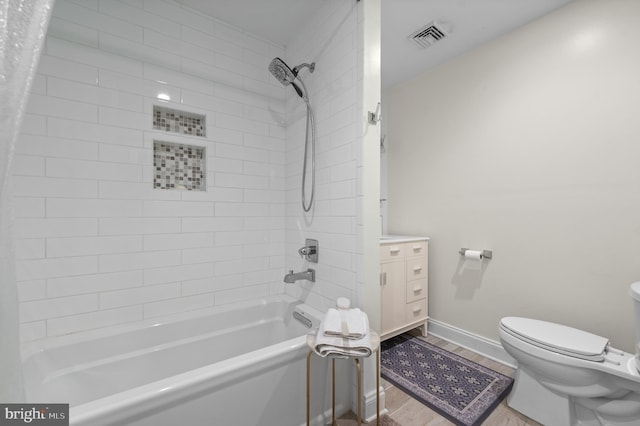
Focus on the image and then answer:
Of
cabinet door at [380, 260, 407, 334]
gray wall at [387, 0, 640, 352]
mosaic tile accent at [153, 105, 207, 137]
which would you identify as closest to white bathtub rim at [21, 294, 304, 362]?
cabinet door at [380, 260, 407, 334]

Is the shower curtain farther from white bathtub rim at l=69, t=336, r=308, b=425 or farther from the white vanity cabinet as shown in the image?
the white vanity cabinet

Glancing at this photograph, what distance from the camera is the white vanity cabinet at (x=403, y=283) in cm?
208

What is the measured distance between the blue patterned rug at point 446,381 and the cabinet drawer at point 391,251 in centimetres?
79

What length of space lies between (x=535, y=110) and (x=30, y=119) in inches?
121

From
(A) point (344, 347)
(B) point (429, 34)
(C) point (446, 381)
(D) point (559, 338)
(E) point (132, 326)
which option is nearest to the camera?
(A) point (344, 347)

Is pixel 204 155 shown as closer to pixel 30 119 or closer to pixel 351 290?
pixel 30 119

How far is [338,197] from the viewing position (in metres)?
1.62

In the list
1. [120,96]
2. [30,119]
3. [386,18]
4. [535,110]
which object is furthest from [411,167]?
[30,119]

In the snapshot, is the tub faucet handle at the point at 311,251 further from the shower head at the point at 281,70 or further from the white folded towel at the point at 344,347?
the shower head at the point at 281,70

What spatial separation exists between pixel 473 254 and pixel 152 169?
2.43 metres

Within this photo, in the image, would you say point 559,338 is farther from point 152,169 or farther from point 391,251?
point 152,169

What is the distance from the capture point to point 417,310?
2326 millimetres

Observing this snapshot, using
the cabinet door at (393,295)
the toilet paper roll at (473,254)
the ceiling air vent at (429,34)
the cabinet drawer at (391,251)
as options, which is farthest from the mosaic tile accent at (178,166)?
the toilet paper roll at (473,254)

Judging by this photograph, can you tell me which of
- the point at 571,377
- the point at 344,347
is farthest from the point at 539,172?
the point at 344,347
